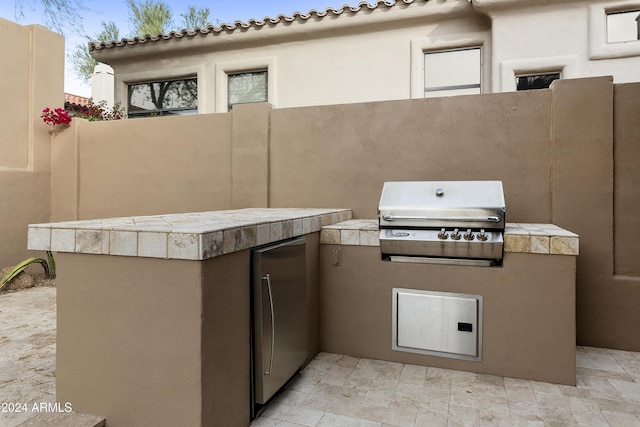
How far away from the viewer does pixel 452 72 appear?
21.2ft

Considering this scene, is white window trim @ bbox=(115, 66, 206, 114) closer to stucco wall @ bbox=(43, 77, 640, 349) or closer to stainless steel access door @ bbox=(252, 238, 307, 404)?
stucco wall @ bbox=(43, 77, 640, 349)

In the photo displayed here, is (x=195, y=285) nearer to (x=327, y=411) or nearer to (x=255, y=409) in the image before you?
(x=255, y=409)

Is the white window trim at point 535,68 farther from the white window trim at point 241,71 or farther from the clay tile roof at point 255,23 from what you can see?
the white window trim at point 241,71

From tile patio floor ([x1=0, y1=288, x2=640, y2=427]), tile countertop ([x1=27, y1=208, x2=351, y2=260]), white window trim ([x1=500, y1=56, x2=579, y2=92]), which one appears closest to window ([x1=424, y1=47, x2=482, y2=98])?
white window trim ([x1=500, y1=56, x2=579, y2=92])

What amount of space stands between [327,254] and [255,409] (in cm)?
149

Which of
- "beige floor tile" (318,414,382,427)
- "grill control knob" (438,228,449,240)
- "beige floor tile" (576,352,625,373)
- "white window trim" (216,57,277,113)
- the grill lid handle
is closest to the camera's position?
"beige floor tile" (318,414,382,427)

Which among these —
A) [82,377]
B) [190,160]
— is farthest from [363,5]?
[82,377]

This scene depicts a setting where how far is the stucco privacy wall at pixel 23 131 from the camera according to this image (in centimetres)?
588

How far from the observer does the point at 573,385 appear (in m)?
2.98

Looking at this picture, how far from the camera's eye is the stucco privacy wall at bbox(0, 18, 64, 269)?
5875 millimetres

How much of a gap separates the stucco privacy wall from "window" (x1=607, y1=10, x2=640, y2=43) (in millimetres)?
8602

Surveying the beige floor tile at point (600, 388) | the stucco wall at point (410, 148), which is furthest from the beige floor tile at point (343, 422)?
the stucco wall at point (410, 148)

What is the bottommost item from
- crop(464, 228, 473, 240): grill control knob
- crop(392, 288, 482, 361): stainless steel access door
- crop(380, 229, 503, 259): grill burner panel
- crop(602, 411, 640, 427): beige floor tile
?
crop(602, 411, 640, 427): beige floor tile

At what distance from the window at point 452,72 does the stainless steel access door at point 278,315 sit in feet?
15.1
